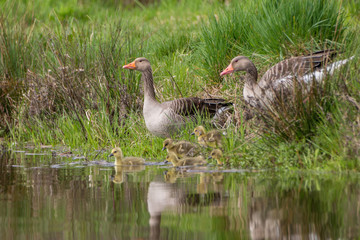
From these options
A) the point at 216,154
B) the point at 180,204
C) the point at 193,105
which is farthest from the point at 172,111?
the point at 180,204

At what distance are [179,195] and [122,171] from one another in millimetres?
2192

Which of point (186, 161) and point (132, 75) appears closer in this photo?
point (186, 161)

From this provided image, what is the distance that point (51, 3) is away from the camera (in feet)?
80.0

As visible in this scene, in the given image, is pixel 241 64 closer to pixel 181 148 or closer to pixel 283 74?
pixel 283 74

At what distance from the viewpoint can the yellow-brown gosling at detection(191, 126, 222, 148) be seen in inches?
347

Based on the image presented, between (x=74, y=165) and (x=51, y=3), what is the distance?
16313 mm

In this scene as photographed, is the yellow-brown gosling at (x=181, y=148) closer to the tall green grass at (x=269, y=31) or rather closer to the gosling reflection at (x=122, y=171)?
the gosling reflection at (x=122, y=171)

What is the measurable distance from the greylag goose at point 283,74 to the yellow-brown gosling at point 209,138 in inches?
25.7

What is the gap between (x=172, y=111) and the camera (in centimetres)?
1010

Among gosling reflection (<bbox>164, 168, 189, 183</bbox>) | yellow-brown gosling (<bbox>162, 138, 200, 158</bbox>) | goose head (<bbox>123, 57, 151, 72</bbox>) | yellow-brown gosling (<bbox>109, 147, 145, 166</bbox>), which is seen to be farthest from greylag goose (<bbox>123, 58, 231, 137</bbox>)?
gosling reflection (<bbox>164, 168, 189, 183</bbox>)

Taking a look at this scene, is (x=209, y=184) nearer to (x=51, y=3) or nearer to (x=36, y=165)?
(x=36, y=165)

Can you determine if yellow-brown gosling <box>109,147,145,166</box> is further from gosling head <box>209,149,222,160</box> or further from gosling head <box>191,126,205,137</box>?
gosling head <box>209,149,222,160</box>

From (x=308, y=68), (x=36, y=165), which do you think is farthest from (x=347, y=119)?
(x=36, y=165)

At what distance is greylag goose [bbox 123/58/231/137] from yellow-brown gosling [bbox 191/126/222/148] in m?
0.97
